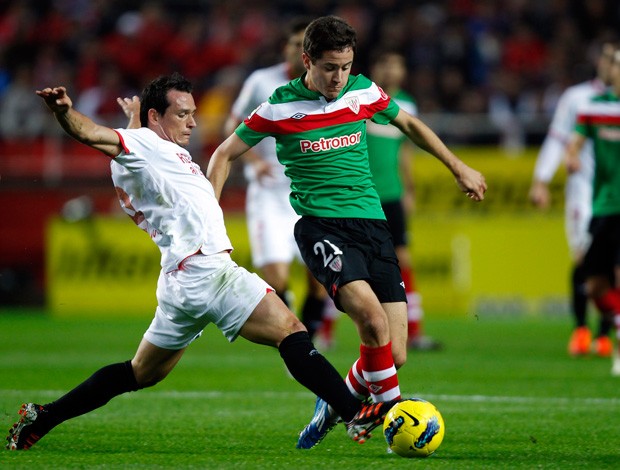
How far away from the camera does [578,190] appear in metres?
12.4

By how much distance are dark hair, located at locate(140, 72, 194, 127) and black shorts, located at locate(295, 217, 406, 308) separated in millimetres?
947

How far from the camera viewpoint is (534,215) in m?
16.4

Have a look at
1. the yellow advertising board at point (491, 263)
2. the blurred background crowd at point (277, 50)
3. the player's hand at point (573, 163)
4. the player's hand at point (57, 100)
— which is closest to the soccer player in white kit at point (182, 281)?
→ the player's hand at point (57, 100)

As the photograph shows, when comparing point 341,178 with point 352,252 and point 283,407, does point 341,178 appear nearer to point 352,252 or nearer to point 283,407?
point 352,252

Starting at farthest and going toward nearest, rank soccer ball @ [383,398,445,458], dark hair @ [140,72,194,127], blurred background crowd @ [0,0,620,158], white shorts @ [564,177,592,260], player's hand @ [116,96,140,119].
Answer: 1. blurred background crowd @ [0,0,620,158]
2. white shorts @ [564,177,592,260]
3. player's hand @ [116,96,140,119]
4. dark hair @ [140,72,194,127]
5. soccer ball @ [383,398,445,458]

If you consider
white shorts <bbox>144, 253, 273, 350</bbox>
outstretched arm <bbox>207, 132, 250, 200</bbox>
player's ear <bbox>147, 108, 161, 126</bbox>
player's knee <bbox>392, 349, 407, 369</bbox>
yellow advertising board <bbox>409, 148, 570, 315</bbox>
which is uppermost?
player's ear <bbox>147, 108, 161, 126</bbox>

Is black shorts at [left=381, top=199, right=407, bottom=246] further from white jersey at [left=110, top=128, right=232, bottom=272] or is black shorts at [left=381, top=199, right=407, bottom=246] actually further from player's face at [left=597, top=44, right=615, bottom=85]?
white jersey at [left=110, top=128, right=232, bottom=272]

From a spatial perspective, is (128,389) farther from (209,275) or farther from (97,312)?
(97,312)

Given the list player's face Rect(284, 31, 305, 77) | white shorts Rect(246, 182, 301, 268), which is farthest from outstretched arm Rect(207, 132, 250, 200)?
white shorts Rect(246, 182, 301, 268)

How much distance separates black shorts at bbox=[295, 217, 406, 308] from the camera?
6.14 metres

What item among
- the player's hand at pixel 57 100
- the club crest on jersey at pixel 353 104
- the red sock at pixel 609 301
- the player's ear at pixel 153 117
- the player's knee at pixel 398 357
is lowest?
the red sock at pixel 609 301

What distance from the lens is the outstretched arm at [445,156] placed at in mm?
6305

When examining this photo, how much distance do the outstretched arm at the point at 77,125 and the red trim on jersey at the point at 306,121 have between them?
0.98 metres

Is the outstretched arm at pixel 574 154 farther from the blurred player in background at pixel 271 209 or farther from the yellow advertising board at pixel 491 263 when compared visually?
the yellow advertising board at pixel 491 263
